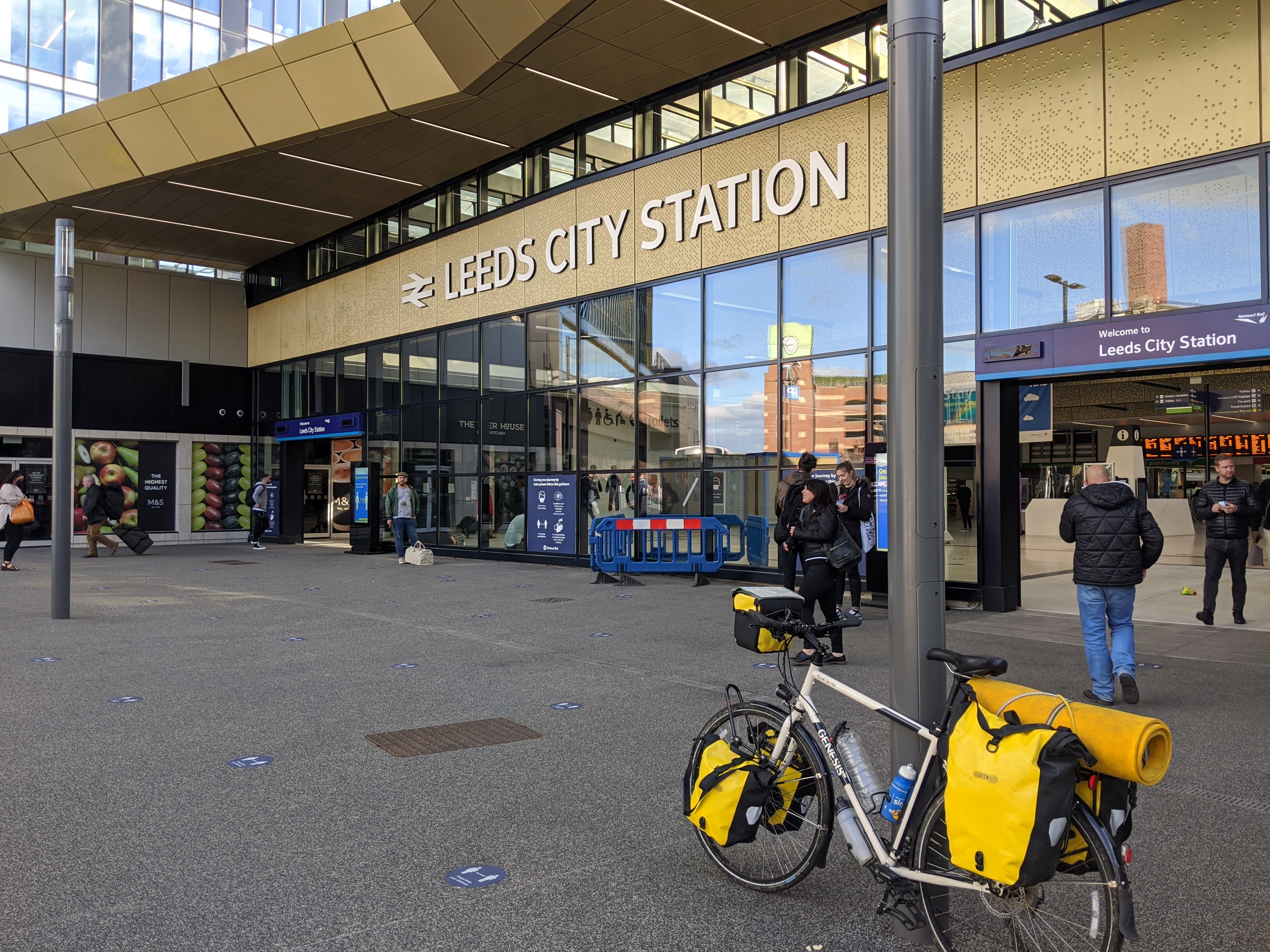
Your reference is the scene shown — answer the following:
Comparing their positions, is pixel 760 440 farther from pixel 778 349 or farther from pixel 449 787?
pixel 449 787

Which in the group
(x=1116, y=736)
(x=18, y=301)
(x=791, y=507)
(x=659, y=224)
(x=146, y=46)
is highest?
(x=146, y=46)

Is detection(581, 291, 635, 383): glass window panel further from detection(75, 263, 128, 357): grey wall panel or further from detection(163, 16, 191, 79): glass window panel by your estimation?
detection(163, 16, 191, 79): glass window panel

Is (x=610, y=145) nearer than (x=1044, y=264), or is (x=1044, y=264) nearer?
(x=1044, y=264)

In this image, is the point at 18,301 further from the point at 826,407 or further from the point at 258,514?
the point at 826,407

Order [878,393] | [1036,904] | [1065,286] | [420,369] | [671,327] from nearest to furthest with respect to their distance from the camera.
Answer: [1036,904] < [1065,286] < [878,393] < [671,327] < [420,369]

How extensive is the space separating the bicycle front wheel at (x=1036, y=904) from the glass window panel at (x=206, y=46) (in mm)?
37369

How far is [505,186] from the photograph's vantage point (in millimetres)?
19297

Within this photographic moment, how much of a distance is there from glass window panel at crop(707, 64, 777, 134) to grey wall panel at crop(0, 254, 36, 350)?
1816 cm

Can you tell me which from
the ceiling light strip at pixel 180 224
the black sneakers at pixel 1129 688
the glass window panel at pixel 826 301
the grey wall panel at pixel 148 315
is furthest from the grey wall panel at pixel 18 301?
the black sneakers at pixel 1129 688

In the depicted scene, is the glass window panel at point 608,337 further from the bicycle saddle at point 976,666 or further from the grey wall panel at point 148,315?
the grey wall panel at point 148,315

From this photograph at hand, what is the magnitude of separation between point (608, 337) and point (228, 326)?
15.1 m

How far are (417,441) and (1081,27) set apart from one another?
1510 cm

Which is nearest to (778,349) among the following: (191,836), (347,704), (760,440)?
(760,440)

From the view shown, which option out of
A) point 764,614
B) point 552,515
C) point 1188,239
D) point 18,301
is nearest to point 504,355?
point 552,515
